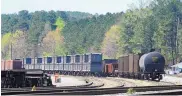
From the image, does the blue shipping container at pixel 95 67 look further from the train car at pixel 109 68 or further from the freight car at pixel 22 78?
the freight car at pixel 22 78

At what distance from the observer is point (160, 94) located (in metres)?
16.3

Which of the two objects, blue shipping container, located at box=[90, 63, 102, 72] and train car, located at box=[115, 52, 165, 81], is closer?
train car, located at box=[115, 52, 165, 81]

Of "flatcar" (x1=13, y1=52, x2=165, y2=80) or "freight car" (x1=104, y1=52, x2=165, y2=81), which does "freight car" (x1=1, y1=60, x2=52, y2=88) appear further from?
"flatcar" (x1=13, y1=52, x2=165, y2=80)

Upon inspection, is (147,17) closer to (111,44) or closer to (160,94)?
(111,44)

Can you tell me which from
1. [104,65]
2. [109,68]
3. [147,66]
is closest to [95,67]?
[109,68]

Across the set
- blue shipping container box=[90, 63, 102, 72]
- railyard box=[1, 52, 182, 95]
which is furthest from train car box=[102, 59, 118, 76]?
blue shipping container box=[90, 63, 102, 72]

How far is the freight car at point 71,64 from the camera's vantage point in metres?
73.8

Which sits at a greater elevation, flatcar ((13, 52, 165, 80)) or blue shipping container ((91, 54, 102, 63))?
blue shipping container ((91, 54, 102, 63))

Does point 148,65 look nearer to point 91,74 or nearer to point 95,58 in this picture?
point 95,58

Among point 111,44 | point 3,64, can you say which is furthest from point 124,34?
point 3,64

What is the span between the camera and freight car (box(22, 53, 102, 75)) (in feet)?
242

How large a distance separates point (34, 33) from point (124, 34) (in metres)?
84.2

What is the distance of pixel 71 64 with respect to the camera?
83062 mm

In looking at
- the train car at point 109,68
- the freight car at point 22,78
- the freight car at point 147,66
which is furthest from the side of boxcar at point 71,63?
the freight car at point 22,78
